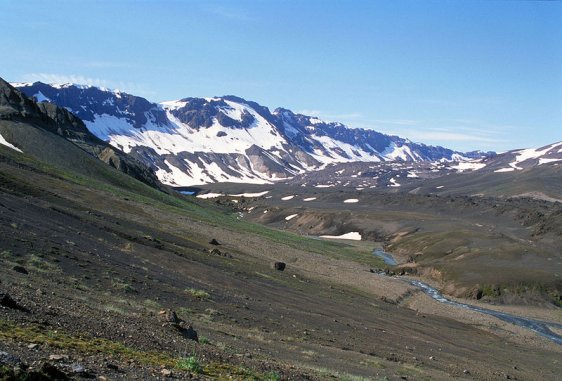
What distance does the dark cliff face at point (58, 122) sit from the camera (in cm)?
13475

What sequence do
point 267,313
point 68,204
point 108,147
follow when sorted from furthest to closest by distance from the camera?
point 108,147
point 68,204
point 267,313

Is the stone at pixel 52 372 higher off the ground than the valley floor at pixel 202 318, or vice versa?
the stone at pixel 52 372

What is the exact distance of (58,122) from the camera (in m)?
172

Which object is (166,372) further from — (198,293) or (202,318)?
(198,293)

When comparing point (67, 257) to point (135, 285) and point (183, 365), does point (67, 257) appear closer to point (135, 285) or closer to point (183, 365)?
point (135, 285)

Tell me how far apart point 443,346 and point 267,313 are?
12.4 meters

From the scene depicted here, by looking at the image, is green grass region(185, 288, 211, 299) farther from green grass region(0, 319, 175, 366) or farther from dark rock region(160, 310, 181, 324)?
green grass region(0, 319, 175, 366)

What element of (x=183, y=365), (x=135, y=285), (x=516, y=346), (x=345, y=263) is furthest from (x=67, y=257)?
(x=345, y=263)

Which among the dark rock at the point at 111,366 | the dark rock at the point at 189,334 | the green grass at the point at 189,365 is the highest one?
the dark rock at the point at 111,366

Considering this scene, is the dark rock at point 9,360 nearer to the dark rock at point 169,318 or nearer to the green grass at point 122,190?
the dark rock at point 169,318

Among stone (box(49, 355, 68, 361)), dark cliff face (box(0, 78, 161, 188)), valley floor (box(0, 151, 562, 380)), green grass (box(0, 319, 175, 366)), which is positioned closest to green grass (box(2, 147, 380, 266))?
valley floor (box(0, 151, 562, 380))

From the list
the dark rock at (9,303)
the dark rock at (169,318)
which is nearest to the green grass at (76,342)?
the dark rock at (9,303)

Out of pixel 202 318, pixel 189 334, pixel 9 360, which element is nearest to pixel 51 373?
pixel 9 360

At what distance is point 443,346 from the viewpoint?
120ft
